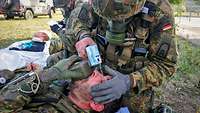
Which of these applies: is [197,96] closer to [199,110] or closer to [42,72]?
[199,110]

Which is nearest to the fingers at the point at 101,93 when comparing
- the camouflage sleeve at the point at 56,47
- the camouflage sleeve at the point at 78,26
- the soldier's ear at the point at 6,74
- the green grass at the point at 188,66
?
the soldier's ear at the point at 6,74

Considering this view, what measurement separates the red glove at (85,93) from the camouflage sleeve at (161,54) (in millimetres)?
432

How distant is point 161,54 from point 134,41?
0.75 feet

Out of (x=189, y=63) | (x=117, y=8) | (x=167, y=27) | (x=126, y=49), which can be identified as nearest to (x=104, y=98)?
Answer: (x=117, y=8)

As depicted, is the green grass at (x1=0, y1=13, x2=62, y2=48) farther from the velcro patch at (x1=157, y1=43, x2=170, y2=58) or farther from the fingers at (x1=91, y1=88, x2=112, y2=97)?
the fingers at (x1=91, y1=88, x2=112, y2=97)

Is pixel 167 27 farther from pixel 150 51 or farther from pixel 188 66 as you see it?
pixel 188 66

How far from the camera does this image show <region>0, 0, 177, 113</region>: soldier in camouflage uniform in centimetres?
264

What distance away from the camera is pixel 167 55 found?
10.1 feet

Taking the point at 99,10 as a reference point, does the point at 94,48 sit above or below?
below

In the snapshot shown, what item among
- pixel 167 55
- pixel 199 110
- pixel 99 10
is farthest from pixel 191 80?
pixel 99 10

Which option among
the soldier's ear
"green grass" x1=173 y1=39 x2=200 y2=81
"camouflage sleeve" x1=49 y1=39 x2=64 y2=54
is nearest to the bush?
"green grass" x1=173 y1=39 x2=200 y2=81

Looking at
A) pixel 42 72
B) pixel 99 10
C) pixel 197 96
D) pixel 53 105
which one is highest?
pixel 99 10

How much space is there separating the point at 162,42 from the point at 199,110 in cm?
220

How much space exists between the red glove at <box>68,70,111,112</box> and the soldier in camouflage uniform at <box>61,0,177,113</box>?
11 cm
